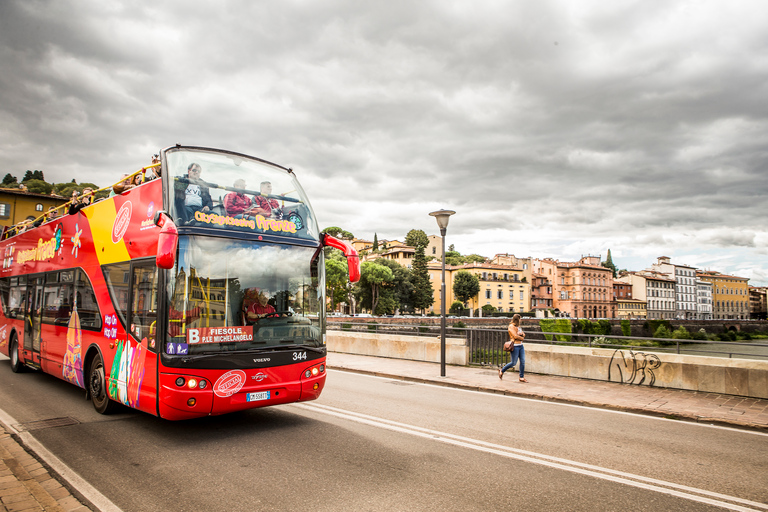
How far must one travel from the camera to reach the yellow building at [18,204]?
62656 mm

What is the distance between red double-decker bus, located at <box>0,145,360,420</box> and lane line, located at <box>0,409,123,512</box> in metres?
1.05

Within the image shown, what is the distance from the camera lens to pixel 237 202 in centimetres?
646

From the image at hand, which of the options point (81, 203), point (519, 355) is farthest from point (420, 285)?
point (81, 203)

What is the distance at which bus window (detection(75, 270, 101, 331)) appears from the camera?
774cm

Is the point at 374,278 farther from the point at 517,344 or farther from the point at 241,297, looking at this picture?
the point at 241,297

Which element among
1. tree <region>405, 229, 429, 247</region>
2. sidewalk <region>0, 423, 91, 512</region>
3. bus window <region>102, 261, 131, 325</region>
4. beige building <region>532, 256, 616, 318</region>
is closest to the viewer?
sidewalk <region>0, 423, 91, 512</region>

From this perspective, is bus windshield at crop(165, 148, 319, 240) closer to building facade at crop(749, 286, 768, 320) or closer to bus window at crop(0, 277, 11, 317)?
bus window at crop(0, 277, 11, 317)

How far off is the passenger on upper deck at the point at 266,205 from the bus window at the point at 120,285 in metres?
2.05

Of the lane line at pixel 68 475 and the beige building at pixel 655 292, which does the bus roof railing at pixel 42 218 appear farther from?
the beige building at pixel 655 292

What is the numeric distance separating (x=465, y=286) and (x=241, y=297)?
9091cm

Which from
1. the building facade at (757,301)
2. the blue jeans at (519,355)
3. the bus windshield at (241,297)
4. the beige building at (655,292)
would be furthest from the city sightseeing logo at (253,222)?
the building facade at (757,301)

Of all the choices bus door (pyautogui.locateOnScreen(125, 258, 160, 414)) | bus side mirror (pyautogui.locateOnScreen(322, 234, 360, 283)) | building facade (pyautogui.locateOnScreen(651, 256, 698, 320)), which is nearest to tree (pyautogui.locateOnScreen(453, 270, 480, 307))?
building facade (pyautogui.locateOnScreen(651, 256, 698, 320))

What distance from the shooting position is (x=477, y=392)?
10789mm

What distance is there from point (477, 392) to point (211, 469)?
22.6ft
